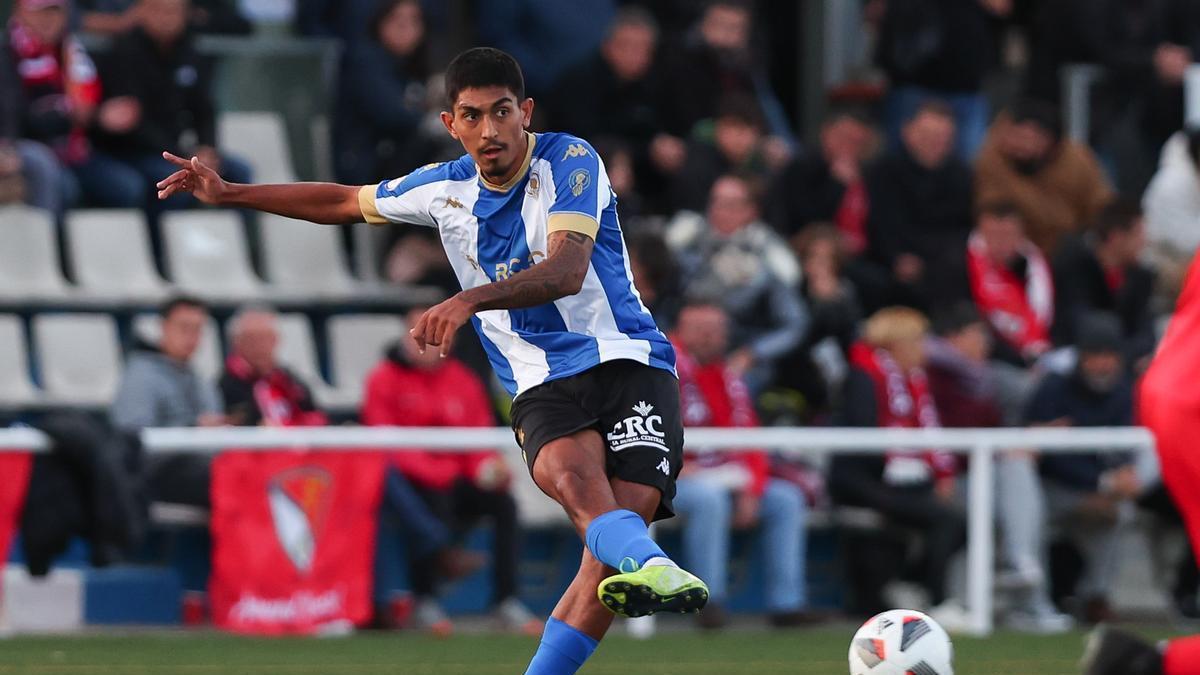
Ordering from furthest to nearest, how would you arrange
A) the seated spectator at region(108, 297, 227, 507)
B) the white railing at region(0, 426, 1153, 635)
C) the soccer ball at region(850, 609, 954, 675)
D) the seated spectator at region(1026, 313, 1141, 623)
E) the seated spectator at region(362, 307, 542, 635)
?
the seated spectator at region(1026, 313, 1141, 623) < the seated spectator at region(362, 307, 542, 635) < the seated spectator at region(108, 297, 227, 507) < the white railing at region(0, 426, 1153, 635) < the soccer ball at region(850, 609, 954, 675)

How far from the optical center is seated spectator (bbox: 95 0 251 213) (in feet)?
42.6

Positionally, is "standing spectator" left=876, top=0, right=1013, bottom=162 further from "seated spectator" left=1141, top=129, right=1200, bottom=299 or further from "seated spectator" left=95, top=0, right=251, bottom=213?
"seated spectator" left=95, top=0, right=251, bottom=213

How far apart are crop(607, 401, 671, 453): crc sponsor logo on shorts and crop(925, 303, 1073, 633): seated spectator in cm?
542

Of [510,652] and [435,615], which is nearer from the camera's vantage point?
[510,652]

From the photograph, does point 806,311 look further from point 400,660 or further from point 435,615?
point 400,660

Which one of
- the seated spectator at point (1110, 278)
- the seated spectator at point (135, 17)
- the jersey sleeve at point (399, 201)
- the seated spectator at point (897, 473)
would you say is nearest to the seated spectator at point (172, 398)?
the seated spectator at point (135, 17)

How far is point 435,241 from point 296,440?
2821mm

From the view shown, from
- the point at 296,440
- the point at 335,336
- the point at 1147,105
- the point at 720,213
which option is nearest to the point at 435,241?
the point at 335,336

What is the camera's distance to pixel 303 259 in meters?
13.6

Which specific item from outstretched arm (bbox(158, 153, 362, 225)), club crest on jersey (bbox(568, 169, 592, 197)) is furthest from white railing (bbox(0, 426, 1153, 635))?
club crest on jersey (bbox(568, 169, 592, 197))

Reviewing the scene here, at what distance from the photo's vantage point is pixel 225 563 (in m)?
11.0

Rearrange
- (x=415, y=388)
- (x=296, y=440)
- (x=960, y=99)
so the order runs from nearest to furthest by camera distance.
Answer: (x=296, y=440)
(x=415, y=388)
(x=960, y=99)

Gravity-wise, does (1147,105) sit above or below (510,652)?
above

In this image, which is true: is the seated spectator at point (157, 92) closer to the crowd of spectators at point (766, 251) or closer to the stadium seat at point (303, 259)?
the crowd of spectators at point (766, 251)
